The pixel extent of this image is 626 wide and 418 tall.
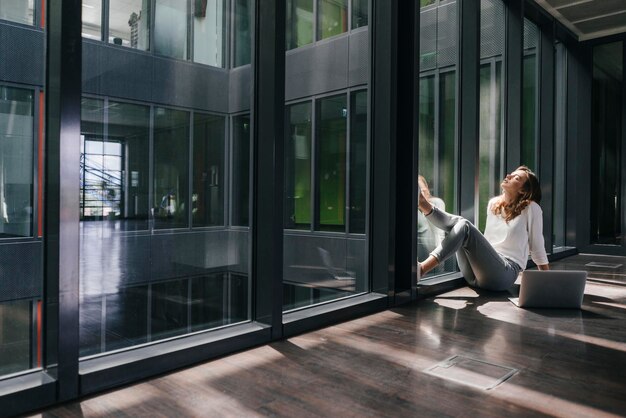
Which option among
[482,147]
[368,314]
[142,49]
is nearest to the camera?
[142,49]

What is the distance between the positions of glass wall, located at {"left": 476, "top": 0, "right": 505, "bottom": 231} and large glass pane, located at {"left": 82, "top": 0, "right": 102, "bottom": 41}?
4.14m

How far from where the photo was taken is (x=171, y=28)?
8.22 feet

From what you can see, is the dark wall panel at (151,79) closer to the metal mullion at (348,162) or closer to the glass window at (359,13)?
the metal mullion at (348,162)

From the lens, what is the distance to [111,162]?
2.26m

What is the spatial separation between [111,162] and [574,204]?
768 cm

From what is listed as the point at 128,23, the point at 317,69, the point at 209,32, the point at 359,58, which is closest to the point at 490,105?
the point at 359,58

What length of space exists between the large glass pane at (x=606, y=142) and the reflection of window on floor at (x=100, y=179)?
800 centimetres

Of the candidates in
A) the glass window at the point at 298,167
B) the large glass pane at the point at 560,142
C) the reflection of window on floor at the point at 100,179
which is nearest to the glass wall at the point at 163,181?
the reflection of window on floor at the point at 100,179

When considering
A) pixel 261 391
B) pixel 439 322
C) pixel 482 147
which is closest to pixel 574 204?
pixel 482 147

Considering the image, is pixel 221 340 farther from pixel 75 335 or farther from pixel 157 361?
pixel 75 335

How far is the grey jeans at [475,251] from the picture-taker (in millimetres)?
4418

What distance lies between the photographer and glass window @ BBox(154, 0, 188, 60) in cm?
244

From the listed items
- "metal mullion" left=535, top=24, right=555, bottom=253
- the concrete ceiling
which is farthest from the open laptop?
the concrete ceiling

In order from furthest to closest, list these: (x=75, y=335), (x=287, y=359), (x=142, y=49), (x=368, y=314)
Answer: (x=368, y=314)
(x=287, y=359)
(x=142, y=49)
(x=75, y=335)
